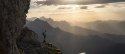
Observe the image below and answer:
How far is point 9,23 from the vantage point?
34.6m

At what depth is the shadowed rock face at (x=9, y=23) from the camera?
3361 centimetres

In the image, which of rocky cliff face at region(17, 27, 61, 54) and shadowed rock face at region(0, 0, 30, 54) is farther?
rocky cliff face at region(17, 27, 61, 54)

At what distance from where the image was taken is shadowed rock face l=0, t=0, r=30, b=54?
33.6m

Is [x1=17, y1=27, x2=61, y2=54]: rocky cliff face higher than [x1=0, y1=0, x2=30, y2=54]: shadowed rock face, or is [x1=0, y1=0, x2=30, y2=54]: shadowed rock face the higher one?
[x1=0, y1=0, x2=30, y2=54]: shadowed rock face

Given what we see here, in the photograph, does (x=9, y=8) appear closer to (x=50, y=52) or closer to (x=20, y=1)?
(x=20, y=1)

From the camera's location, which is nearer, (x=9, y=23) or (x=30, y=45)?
(x=9, y=23)

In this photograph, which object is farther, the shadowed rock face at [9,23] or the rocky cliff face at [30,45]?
the rocky cliff face at [30,45]

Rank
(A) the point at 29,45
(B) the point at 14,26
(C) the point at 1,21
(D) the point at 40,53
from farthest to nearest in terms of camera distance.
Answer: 1. (A) the point at 29,45
2. (D) the point at 40,53
3. (B) the point at 14,26
4. (C) the point at 1,21

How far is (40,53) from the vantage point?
239 ft

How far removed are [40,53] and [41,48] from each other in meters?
1.13

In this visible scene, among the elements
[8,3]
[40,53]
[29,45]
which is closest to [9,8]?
[8,3]

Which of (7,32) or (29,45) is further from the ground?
(7,32)

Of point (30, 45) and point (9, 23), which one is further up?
point (9, 23)

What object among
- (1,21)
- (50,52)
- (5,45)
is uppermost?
(1,21)
